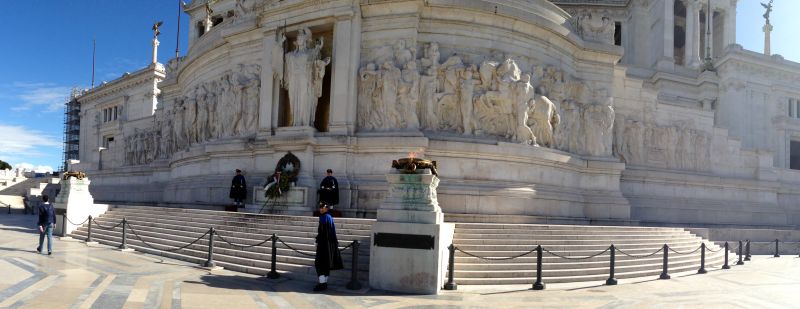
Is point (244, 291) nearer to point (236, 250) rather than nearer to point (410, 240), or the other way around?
point (410, 240)

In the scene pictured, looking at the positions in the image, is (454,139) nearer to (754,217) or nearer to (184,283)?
(184,283)

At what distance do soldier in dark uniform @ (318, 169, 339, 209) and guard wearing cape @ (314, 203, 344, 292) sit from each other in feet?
22.8

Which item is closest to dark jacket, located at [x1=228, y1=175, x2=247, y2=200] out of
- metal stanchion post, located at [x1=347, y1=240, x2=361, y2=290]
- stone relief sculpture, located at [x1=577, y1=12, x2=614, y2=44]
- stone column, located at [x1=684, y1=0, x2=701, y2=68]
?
metal stanchion post, located at [x1=347, y1=240, x2=361, y2=290]

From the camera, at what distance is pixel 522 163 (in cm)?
2109

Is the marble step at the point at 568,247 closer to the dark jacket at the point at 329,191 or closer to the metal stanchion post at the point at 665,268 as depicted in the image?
the metal stanchion post at the point at 665,268

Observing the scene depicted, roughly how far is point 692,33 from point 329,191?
150 ft

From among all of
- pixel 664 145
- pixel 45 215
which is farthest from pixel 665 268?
pixel 45 215

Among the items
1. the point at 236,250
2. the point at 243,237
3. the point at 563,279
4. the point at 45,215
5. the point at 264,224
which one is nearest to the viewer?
the point at 563,279

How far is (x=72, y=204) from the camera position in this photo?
70.9 feet

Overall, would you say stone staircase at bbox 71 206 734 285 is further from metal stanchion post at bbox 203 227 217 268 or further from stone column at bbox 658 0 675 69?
stone column at bbox 658 0 675 69

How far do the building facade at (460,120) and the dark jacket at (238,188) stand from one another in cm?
59

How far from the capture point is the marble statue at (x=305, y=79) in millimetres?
21172

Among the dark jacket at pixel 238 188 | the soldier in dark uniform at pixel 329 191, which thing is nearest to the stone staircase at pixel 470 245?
the dark jacket at pixel 238 188

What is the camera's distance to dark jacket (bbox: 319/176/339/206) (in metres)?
18.9
